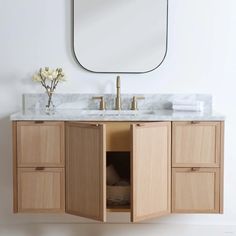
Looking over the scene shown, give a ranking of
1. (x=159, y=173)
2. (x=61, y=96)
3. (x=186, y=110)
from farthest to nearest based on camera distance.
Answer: (x=61, y=96) < (x=186, y=110) < (x=159, y=173)

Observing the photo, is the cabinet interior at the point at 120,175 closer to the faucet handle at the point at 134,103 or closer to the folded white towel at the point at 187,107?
the faucet handle at the point at 134,103

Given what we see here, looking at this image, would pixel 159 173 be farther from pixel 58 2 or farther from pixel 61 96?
pixel 58 2

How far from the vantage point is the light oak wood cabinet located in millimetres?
2773

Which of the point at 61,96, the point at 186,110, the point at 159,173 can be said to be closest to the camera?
the point at 159,173

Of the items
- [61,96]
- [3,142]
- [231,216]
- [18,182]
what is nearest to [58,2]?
[61,96]

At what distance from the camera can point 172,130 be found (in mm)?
2840

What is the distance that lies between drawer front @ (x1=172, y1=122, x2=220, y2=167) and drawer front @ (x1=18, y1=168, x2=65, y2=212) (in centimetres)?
72

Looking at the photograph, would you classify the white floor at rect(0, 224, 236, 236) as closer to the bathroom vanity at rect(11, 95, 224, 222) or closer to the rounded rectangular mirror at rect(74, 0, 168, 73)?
the bathroom vanity at rect(11, 95, 224, 222)

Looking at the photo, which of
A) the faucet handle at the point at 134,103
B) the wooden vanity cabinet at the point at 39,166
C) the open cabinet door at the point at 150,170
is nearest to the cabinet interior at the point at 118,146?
the open cabinet door at the point at 150,170

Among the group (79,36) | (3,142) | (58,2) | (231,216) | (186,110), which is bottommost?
(231,216)

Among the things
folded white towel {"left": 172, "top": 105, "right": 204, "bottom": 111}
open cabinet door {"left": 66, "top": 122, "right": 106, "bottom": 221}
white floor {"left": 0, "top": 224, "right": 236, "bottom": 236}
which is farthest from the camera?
white floor {"left": 0, "top": 224, "right": 236, "bottom": 236}

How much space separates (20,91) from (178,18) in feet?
4.04

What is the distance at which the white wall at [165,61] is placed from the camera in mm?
3273

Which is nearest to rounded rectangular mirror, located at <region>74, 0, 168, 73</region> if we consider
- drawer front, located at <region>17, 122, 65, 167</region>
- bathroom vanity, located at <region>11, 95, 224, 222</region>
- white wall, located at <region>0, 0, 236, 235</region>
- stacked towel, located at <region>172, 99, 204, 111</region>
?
white wall, located at <region>0, 0, 236, 235</region>
